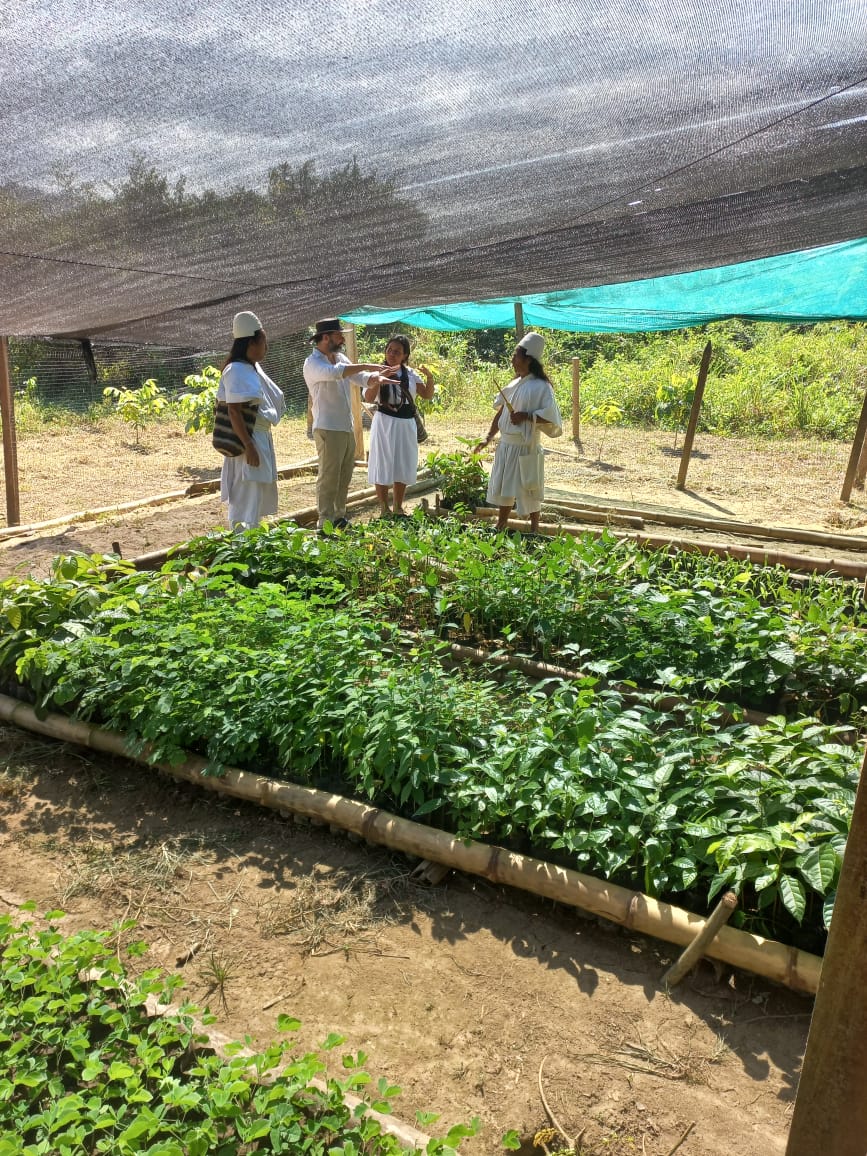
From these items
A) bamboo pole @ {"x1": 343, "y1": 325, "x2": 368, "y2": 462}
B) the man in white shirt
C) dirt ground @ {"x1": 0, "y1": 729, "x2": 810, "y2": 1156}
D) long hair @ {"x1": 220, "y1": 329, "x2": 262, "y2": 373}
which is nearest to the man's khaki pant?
the man in white shirt

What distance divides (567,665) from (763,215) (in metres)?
2.32

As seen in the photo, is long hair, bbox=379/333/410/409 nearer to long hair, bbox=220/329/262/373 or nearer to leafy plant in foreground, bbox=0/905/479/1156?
long hair, bbox=220/329/262/373

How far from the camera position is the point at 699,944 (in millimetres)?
2316

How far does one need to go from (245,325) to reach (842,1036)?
4835 mm

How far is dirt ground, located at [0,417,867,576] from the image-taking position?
23.9 ft

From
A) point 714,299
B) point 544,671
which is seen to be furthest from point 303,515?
point 714,299

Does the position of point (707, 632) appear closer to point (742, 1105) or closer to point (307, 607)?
point (307, 607)

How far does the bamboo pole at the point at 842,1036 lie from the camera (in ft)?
3.98

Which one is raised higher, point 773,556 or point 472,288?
point 472,288

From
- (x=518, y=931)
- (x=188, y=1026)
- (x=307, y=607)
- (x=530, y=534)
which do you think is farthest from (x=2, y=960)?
(x=530, y=534)

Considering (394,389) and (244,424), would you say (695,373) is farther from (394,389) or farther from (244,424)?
(244,424)

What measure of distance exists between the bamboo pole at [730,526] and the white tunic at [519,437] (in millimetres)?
1073

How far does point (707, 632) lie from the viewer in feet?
12.8

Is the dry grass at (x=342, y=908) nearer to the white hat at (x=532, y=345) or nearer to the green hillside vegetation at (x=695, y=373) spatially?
the white hat at (x=532, y=345)
